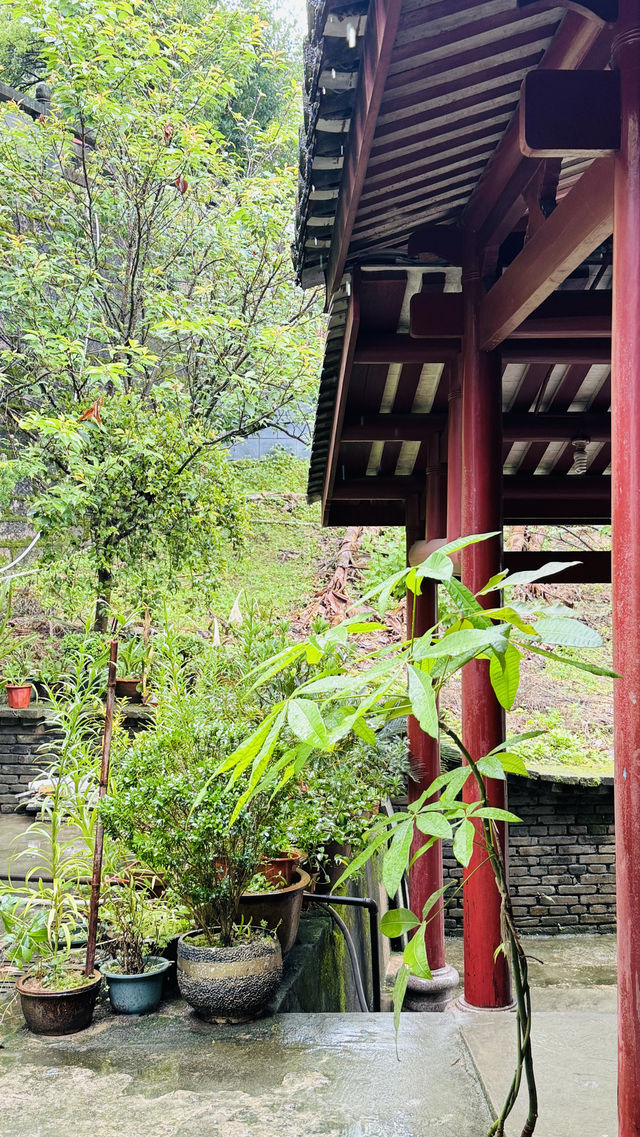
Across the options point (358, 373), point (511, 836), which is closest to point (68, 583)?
point (511, 836)

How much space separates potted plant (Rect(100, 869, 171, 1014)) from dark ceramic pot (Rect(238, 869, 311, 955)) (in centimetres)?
35

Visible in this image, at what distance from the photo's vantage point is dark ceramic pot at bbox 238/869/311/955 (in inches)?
127

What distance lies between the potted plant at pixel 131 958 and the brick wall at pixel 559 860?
4.47 metres

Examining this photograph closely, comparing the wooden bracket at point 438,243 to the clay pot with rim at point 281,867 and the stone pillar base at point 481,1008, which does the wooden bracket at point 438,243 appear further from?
the stone pillar base at point 481,1008

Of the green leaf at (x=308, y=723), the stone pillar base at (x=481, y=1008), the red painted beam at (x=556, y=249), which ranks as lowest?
the stone pillar base at (x=481, y=1008)

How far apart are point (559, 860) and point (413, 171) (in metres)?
6.24

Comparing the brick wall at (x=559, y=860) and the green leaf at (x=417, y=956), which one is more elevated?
the green leaf at (x=417, y=956)

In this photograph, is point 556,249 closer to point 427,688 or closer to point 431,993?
point 427,688

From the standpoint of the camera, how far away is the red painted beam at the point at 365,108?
5.56 ft

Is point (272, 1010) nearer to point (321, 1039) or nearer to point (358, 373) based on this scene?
point (321, 1039)

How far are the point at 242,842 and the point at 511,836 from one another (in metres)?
4.88

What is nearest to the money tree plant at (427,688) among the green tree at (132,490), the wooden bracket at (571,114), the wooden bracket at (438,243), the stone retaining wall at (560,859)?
the wooden bracket at (571,114)

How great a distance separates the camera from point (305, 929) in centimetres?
395

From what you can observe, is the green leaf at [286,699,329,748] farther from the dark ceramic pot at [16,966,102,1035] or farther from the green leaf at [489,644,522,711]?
the dark ceramic pot at [16,966,102,1035]
